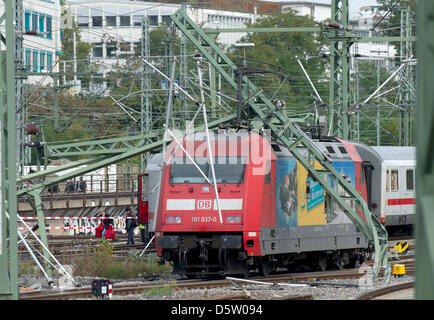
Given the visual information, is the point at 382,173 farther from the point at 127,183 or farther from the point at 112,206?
the point at 127,183

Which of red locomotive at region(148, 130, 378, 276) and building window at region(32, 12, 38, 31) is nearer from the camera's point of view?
red locomotive at region(148, 130, 378, 276)

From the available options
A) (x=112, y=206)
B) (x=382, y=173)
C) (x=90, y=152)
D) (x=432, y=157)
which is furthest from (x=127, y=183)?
(x=432, y=157)

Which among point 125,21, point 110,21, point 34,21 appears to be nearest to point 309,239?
point 34,21

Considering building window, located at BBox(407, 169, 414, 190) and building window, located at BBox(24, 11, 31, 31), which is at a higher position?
building window, located at BBox(24, 11, 31, 31)

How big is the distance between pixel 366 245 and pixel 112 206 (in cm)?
2222

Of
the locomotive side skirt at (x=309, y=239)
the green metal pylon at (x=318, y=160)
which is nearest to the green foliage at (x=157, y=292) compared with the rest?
the locomotive side skirt at (x=309, y=239)

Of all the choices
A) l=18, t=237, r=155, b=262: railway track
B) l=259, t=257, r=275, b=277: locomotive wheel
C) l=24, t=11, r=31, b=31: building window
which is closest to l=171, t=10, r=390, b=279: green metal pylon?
l=259, t=257, r=275, b=277: locomotive wheel

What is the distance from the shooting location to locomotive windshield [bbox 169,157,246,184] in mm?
17719

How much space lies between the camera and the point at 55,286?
57.8 feet

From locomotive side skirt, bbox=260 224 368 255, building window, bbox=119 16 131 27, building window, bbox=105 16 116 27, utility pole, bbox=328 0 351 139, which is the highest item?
building window, bbox=105 16 116 27

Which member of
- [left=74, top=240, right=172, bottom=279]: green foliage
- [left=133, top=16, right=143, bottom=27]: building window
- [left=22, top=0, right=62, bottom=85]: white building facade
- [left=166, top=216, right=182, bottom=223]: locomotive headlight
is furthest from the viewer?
[left=133, top=16, right=143, bottom=27]: building window

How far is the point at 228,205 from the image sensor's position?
17.5 meters

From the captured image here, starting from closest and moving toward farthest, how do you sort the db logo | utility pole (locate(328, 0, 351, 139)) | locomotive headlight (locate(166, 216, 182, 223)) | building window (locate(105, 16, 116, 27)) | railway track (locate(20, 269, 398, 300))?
railway track (locate(20, 269, 398, 300)), the db logo, locomotive headlight (locate(166, 216, 182, 223)), utility pole (locate(328, 0, 351, 139)), building window (locate(105, 16, 116, 27))

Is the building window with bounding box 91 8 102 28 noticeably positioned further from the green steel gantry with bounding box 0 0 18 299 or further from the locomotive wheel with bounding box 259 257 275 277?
the green steel gantry with bounding box 0 0 18 299
